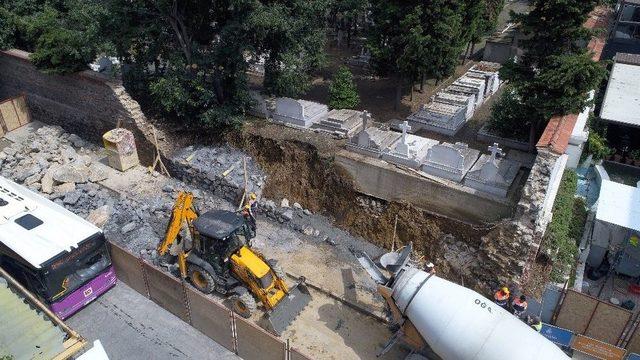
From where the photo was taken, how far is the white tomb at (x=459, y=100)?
56.4 ft

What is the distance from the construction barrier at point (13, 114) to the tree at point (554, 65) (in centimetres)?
1962

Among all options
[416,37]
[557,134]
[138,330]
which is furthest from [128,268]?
[557,134]

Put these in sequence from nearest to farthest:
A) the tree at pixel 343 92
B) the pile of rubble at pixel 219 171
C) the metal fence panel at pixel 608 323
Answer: the metal fence panel at pixel 608 323, the pile of rubble at pixel 219 171, the tree at pixel 343 92

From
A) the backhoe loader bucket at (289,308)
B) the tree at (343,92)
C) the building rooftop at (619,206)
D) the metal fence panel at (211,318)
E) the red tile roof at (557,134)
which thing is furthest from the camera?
the tree at (343,92)

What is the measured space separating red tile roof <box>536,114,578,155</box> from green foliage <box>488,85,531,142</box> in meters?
1.58

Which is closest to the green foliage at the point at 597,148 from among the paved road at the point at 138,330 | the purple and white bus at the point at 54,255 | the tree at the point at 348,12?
the tree at the point at 348,12

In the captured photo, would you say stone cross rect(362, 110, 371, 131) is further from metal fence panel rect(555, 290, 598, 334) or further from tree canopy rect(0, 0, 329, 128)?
metal fence panel rect(555, 290, 598, 334)

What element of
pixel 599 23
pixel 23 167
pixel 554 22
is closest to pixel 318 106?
pixel 554 22

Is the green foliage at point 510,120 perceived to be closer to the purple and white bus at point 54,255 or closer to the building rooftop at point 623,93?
the building rooftop at point 623,93

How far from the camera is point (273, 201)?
15688 mm

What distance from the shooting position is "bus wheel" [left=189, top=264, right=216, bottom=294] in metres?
11.2

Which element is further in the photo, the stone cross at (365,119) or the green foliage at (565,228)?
the stone cross at (365,119)

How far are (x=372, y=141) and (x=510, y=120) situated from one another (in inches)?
186

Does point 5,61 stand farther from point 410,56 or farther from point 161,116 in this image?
point 410,56
